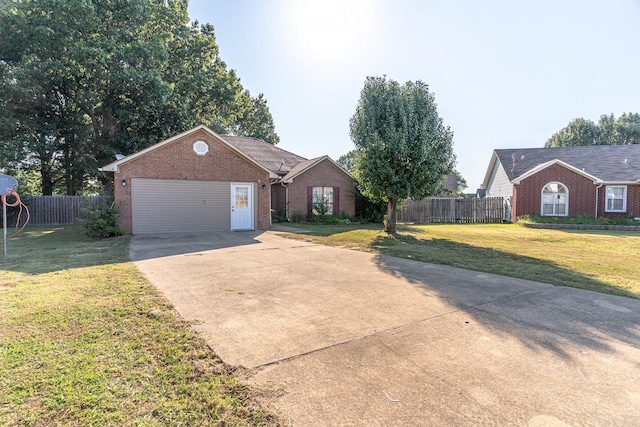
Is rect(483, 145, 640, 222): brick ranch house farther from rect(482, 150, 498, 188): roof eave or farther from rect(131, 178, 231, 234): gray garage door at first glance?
rect(131, 178, 231, 234): gray garage door

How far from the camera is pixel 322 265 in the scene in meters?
7.12

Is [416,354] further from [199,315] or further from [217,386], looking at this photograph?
[199,315]

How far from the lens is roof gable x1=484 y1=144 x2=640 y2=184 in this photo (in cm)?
1980

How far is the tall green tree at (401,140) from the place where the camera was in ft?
35.9

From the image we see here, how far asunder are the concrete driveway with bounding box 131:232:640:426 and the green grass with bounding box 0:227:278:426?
0.28 m

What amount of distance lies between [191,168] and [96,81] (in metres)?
9.50

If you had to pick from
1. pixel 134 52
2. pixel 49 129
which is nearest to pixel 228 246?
pixel 134 52

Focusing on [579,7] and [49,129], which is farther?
[49,129]

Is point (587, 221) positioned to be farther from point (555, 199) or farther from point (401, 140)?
point (401, 140)

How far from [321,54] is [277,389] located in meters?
10.4

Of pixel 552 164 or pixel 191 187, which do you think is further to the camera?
pixel 552 164

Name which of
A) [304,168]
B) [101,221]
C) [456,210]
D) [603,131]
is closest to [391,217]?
[304,168]

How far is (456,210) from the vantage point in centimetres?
2236

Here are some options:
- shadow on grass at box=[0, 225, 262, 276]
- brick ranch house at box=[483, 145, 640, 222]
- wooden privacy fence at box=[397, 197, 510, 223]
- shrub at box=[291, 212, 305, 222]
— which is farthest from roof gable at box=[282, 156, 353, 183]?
brick ranch house at box=[483, 145, 640, 222]
